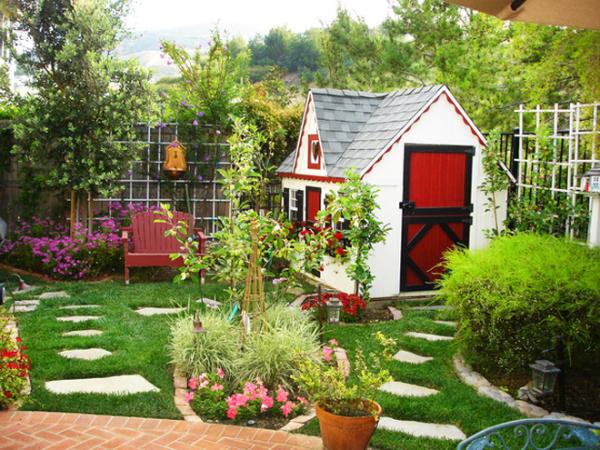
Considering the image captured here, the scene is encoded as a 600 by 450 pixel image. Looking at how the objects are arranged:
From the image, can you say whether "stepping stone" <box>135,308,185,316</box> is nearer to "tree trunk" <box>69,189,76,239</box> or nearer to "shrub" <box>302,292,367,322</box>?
"shrub" <box>302,292,367,322</box>

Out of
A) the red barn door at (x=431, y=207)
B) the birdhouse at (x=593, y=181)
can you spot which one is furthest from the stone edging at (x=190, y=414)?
the red barn door at (x=431, y=207)

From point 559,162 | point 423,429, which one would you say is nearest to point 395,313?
point 559,162

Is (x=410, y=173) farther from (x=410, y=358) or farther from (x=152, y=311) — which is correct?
(x=152, y=311)

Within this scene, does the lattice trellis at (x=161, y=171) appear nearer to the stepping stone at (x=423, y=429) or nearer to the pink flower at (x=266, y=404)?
the pink flower at (x=266, y=404)

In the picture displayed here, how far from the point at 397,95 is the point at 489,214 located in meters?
2.21

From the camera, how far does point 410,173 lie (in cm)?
866

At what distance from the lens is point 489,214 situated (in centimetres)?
913

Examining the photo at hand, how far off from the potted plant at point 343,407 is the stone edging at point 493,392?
4.48ft

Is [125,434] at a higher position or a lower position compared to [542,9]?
lower

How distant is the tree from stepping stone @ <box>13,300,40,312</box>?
7.31 ft

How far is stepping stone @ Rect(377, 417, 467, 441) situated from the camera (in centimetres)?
431

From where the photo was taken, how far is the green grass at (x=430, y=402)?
4.22 meters

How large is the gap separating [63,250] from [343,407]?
651cm

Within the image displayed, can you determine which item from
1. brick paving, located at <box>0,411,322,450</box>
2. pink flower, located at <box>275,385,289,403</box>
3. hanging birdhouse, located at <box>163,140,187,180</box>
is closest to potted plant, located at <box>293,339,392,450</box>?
brick paving, located at <box>0,411,322,450</box>
